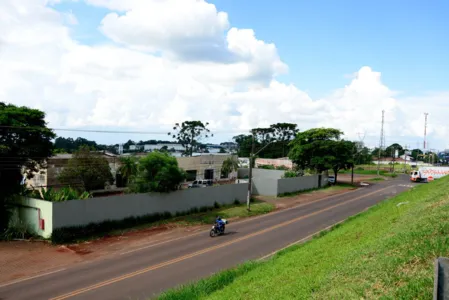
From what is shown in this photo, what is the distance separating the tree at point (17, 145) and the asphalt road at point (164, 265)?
891 centimetres

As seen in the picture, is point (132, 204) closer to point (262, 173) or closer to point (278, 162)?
point (262, 173)

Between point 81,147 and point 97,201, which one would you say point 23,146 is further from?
point 81,147

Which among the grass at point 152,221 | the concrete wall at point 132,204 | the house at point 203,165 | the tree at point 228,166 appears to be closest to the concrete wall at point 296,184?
the grass at point 152,221

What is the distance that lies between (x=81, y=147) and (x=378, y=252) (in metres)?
27.6

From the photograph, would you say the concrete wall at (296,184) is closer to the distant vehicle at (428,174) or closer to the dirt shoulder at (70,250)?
the dirt shoulder at (70,250)

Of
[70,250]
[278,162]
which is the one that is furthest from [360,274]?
[278,162]

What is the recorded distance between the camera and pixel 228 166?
5169cm

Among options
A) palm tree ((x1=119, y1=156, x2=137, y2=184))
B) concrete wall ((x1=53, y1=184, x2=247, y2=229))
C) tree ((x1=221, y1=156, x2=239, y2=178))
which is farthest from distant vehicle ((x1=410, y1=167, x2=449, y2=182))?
palm tree ((x1=119, y1=156, x2=137, y2=184))

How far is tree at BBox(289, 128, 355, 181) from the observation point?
49406 millimetres

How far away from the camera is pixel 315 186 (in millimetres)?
49094

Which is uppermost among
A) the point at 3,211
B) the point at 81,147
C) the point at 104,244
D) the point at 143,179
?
the point at 81,147

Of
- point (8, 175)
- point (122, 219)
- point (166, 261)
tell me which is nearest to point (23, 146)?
point (8, 175)

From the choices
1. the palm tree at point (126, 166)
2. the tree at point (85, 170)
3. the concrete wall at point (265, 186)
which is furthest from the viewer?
the concrete wall at point (265, 186)

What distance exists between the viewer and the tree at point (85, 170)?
97.5 feet
